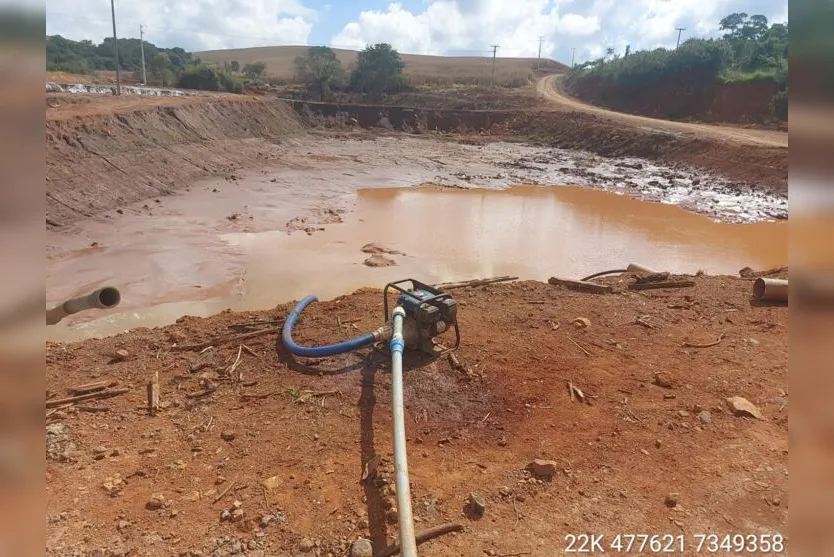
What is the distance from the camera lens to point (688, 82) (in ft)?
118

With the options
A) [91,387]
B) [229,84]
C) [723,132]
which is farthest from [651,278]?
[229,84]

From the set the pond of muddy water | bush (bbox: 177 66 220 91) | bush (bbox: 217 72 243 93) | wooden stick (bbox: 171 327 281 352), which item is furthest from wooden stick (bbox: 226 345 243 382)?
bush (bbox: 217 72 243 93)

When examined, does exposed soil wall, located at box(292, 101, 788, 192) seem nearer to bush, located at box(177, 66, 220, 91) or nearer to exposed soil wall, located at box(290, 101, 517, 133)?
exposed soil wall, located at box(290, 101, 517, 133)

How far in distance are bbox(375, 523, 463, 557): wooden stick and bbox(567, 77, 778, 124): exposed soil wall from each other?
33.3m

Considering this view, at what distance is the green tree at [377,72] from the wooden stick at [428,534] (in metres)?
45.9

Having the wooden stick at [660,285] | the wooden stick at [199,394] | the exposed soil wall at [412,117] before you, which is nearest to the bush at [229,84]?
the exposed soil wall at [412,117]

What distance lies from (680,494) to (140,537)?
11.9ft

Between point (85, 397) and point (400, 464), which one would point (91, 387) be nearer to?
point (85, 397)

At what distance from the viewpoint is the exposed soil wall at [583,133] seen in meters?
20.9

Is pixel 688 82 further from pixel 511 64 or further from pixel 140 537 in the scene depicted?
pixel 511 64

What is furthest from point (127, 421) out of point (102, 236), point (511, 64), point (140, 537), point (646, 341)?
point (511, 64)

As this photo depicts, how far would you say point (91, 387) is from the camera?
482 centimetres

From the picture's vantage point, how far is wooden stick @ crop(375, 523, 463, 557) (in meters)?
3.12

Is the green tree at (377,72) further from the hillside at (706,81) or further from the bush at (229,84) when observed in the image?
the hillside at (706,81)
